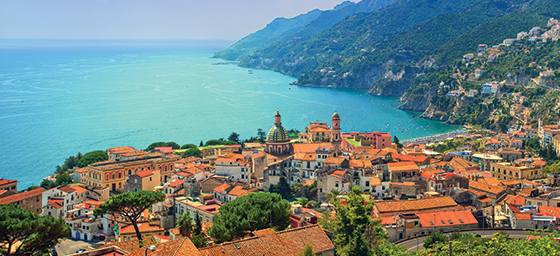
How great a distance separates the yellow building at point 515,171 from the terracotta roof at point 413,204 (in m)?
12.4

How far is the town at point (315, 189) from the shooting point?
3216 centimetres

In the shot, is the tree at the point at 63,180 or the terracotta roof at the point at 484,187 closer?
the terracotta roof at the point at 484,187

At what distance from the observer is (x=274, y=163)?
44.0 metres

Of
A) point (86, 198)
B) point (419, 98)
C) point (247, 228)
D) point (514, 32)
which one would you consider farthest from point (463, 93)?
point (247, 228)

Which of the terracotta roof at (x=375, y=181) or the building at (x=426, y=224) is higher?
the terracotta roof at (x=375, y=181)

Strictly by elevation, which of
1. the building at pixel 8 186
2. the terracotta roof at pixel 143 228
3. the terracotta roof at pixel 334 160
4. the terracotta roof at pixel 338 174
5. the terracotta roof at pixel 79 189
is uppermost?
the terracotta roof at pixel 334 160

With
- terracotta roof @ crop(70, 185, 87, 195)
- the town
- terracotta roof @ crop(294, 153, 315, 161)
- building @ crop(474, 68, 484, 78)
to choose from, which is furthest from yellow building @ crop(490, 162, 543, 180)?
building @ crop(474, 68, 484, 78)

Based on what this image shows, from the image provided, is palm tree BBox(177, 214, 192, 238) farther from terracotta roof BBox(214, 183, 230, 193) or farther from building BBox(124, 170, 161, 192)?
building BBox(124, 170, 161, 192)

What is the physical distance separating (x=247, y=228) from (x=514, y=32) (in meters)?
145

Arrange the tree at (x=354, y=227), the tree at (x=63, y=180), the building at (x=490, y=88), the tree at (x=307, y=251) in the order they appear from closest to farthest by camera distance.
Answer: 1. the tree at (x=307, y=251)
2. the tree at (x=354, y=227)
3. the tree at (x=63, y=180)
4. the building at (x=490, y=88)

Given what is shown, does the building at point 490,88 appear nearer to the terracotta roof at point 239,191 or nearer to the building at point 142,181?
the building at point 142,181

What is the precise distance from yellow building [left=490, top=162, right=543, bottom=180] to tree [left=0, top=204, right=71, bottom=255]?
35.7 metres

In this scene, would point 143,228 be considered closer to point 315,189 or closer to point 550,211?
point 315,189

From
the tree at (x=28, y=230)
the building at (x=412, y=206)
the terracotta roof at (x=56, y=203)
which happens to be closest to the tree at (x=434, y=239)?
the building at (x=412, y=206)
